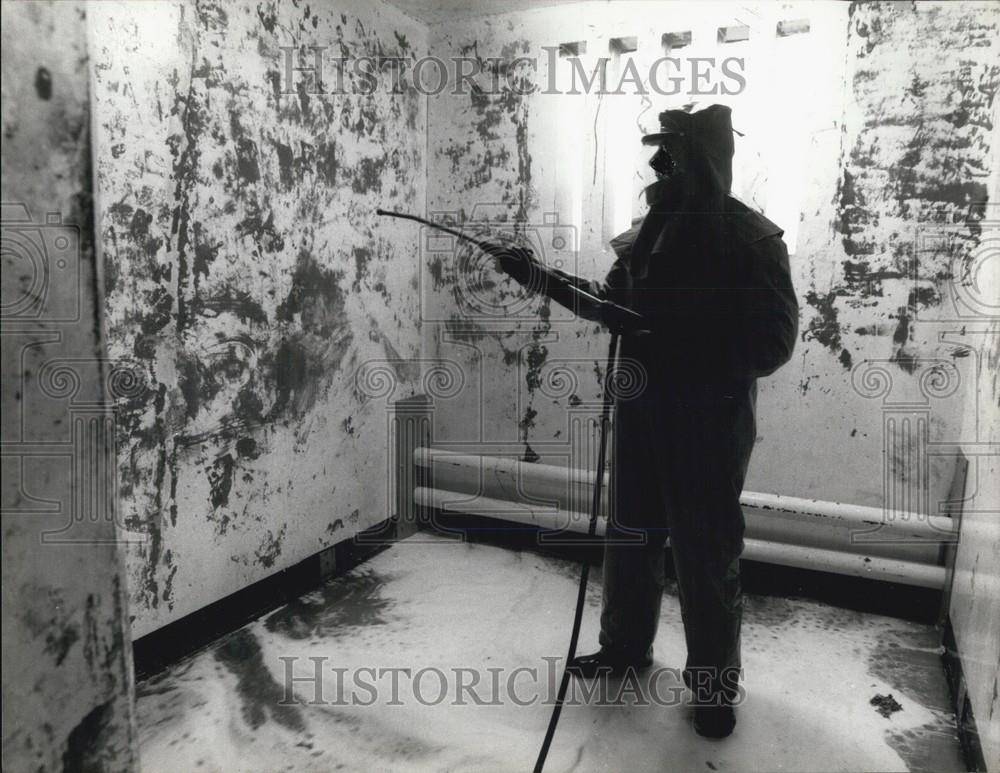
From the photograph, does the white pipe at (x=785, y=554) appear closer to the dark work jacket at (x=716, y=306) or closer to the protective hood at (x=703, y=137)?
the dark work jacket at (x=716, y=306)

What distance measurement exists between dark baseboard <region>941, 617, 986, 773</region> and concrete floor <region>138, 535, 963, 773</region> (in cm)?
4

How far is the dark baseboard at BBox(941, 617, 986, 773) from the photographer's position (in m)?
1.80

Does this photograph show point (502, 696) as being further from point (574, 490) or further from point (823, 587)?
point (823, 587)

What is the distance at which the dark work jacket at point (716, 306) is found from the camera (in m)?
1.83

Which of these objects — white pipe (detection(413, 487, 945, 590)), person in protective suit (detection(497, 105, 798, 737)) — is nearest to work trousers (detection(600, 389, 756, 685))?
person in protective suit (detection(497, 105, 798, 737))

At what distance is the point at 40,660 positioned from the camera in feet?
2.90

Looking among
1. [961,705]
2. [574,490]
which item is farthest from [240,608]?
[961,705]

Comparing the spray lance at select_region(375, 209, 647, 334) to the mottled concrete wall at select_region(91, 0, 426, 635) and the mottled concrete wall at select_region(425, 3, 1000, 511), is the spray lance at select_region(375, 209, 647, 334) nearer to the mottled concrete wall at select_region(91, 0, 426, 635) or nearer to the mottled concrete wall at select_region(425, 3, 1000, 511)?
the mottled concrete wall at select_region(91, 0, 426, 635)

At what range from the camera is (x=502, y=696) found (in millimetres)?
2174

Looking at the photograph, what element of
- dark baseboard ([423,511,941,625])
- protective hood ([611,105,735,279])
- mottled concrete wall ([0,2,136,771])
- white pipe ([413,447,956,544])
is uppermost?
protective hood ([611,105,735,279])

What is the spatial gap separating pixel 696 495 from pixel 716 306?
0.53m

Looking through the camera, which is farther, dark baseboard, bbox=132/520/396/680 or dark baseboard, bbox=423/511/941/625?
dark baseboard, bbox=423/511/941/625

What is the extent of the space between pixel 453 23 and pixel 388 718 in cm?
295

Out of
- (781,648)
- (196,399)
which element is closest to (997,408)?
(781,648)
